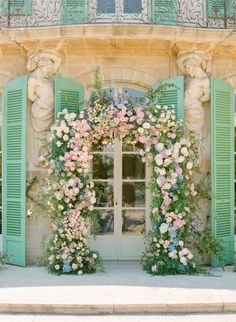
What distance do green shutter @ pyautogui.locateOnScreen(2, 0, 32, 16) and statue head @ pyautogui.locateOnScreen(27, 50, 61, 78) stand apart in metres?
0.73

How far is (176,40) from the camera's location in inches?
297

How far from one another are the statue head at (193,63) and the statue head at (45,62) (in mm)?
1796

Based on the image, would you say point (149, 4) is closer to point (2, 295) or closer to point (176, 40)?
point (176, 40)

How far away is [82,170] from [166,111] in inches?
55.6

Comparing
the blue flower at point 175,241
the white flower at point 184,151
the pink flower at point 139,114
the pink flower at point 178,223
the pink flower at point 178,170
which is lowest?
the blue flower at point 175,241

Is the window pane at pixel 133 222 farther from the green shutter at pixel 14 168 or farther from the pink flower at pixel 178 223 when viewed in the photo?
the green shutter at pixel 14 168

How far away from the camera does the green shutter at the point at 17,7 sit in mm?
7980

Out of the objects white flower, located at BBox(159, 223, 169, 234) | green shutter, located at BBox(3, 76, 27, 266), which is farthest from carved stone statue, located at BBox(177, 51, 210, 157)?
green shutter, located at BBox(3, 76, 27, 266)

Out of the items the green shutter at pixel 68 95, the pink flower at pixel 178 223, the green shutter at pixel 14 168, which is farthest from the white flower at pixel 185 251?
the green shutter at pixel 68 95

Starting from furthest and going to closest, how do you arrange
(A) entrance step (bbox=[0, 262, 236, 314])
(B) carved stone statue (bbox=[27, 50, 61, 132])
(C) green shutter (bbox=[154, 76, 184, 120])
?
1. (B) carved stone statue (bbox=[27, 50, 61, 132])
2. (C) green shutter (bbox=[154, 76, 184, 120])
3. (A) entrance step (bbox=[0, 262, 236, 314])

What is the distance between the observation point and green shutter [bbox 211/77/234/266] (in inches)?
302

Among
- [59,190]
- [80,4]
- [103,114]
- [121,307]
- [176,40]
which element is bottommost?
[121,307]

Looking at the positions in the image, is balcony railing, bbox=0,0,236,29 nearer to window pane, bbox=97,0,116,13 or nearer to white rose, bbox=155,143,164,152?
window pane, bbox=97,0,116,13

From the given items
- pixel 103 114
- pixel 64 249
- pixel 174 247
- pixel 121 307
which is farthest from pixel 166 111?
pixel 121 307
